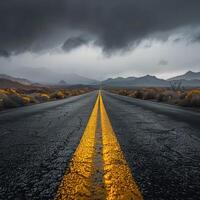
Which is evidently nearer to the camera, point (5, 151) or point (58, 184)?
point (58, 184)

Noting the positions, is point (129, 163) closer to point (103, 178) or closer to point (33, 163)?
point (103, 178)

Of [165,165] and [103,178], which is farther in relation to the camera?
[165,165]

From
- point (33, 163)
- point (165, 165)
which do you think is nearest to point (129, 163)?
point (165, 165)

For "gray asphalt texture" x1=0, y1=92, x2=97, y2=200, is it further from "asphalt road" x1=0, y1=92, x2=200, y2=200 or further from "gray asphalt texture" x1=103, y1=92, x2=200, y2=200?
"gray asphalt texture" x1=103, y1=92, x2=200, y2=200

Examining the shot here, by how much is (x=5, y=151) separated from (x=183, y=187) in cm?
200

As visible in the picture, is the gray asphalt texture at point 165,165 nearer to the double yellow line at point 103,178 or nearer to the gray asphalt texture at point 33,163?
the double yellow line at point 103,178

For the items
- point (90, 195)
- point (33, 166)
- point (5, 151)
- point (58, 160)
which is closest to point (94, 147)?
point (58, 160)

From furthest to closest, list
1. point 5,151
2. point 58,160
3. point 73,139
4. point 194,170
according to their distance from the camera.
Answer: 1. point 73,139
2. point 5,151
3. point 58,160
4. point 194,170

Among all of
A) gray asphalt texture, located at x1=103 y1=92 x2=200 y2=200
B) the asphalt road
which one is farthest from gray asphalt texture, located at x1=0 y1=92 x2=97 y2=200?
gray asphalt texture, located at x1=103 y1=92 x2=200 y2=200

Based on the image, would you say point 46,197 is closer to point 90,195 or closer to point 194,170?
point 90,195

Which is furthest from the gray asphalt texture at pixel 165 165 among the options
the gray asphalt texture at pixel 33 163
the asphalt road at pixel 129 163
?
the gray asphalt texture at pixel 33 163

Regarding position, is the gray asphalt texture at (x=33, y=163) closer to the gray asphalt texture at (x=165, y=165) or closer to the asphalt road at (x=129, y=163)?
the asphalt road at (x=129, y=163)

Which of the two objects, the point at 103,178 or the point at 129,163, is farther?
the point at 129,163

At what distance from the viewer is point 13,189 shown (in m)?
1.43
